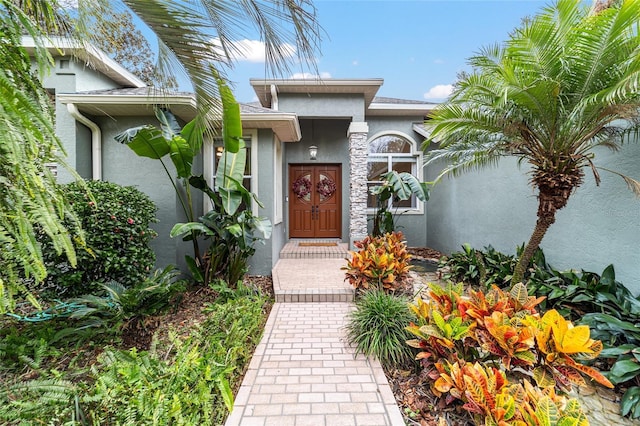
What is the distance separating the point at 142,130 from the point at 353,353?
14.7 ft

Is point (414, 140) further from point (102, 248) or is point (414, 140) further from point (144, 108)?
point (102, 248)

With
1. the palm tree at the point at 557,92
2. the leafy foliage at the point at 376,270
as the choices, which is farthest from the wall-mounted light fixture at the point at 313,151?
the palm tree at the point at 557,92

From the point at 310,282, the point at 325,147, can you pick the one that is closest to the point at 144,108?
the point at 310,282

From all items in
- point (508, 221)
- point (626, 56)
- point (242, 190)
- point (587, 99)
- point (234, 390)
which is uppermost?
point (626, 56)

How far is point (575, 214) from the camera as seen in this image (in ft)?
15.7

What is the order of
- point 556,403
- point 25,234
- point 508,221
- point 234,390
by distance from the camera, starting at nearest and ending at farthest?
1. point 25,234
2. point 556,403
3. point 234,390
4. point 508,221

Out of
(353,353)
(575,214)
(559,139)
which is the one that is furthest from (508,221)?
(353,353)

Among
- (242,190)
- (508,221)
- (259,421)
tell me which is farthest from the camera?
(508,221)

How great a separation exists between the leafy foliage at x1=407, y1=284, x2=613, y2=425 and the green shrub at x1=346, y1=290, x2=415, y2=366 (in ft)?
1.10

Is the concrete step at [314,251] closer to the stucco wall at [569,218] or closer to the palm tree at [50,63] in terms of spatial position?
the stucco wall at [569,218]

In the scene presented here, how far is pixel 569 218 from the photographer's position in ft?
16.0

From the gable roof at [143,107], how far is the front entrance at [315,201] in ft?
11.2

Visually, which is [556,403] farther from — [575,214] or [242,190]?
[242,190]

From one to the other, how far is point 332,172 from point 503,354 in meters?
8.23
